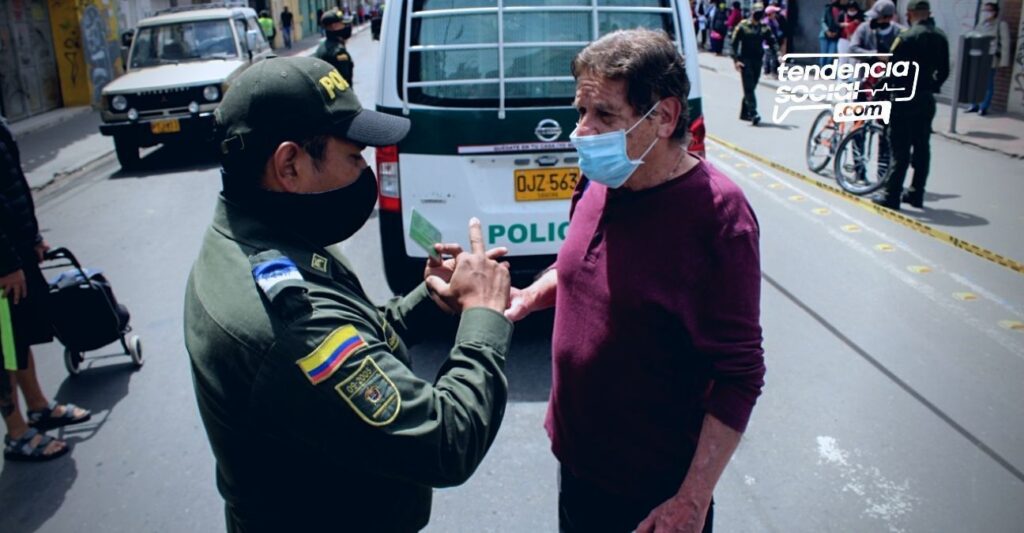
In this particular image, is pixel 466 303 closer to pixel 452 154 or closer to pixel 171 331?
pixel 452 154

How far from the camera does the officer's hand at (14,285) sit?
13.2 feet

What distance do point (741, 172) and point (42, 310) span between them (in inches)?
312

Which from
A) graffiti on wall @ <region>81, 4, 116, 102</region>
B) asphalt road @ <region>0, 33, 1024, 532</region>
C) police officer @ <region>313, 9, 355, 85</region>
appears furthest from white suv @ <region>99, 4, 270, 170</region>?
graffiti on wall @ <region>81, 4, 116, 102</region>

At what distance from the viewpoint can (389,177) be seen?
4.95 metres

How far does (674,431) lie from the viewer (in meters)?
2.20

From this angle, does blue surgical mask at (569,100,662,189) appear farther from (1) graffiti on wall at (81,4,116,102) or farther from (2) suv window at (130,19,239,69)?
(1) graffiti on wall at (81,4,116,102)

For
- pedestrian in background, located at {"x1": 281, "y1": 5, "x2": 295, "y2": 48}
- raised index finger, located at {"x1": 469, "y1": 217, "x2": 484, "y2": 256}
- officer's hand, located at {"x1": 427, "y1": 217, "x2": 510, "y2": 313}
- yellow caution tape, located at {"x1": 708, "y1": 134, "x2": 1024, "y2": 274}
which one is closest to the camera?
officer's hand, located at {"x1": 427, "y1": 217, "x2": 510, "y2": 313}

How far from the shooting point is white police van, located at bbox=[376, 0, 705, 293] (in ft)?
16.0

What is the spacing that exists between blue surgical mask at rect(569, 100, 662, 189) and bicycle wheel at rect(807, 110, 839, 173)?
8.48m

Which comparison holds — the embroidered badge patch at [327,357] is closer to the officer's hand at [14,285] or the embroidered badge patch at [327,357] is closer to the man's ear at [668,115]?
the man's ear at [668,115]

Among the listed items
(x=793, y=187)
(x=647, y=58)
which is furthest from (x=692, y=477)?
(x=793, y=187)

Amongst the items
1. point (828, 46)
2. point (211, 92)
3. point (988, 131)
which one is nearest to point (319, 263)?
point (211, 92)

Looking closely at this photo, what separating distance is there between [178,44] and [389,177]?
9437 millimetres

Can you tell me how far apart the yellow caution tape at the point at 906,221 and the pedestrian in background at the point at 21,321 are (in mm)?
6700
